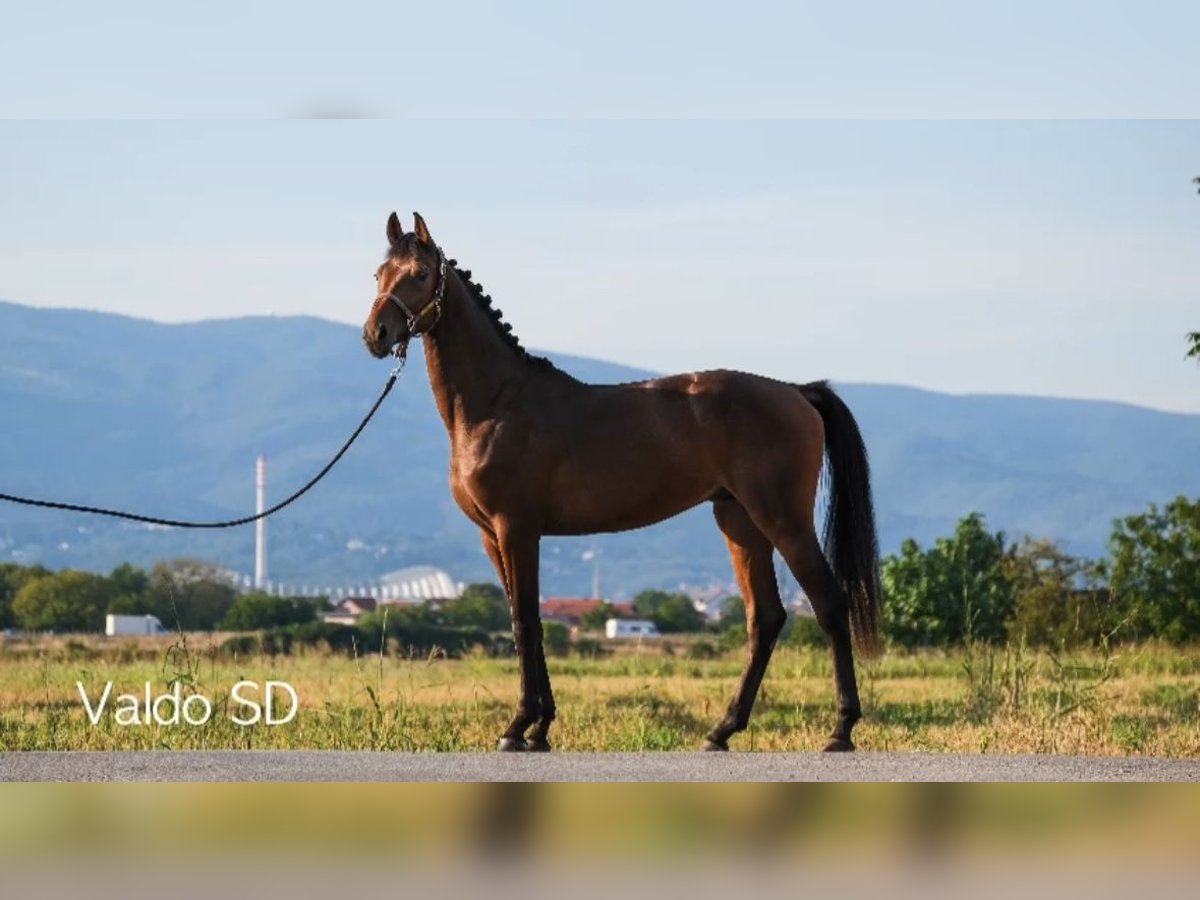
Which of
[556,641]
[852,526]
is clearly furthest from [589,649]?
[852,526]

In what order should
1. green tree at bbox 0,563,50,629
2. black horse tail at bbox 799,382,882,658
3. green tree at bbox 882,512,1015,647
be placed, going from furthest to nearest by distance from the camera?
green tree at bbox 0,563,50,629, green tree at bbox 882,512,1015,647, black horse tail at bbox 799,382,882,658

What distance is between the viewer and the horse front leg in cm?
1091

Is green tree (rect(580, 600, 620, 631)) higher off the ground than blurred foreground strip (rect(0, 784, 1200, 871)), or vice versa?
green tree (rect(580, 600, 620, 631))

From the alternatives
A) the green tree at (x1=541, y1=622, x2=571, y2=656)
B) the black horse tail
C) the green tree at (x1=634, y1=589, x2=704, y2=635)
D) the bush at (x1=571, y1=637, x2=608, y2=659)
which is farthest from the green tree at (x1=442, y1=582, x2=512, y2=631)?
the black horse tail

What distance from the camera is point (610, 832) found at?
8.00 m

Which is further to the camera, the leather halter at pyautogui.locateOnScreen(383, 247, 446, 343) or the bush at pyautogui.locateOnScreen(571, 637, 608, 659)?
the bush at pyautogui.locateOnScreen(571, 637, 608, 659)

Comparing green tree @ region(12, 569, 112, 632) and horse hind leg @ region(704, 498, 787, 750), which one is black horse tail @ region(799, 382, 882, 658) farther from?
green tree @ region(12, 569, 112, 632)

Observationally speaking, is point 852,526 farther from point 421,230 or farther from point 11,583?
point 11,583

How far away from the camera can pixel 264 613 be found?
59.0m

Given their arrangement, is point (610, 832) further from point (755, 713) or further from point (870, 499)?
point (755, 713)

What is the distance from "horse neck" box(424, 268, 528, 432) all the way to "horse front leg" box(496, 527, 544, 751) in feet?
2.27

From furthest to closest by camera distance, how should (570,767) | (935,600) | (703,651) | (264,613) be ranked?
(264,613)
(703,651)
(935,600)
(570,767)

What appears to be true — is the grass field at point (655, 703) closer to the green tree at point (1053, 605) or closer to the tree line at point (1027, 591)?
the green tree at point (1053, 605)

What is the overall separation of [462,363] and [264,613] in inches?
1925
